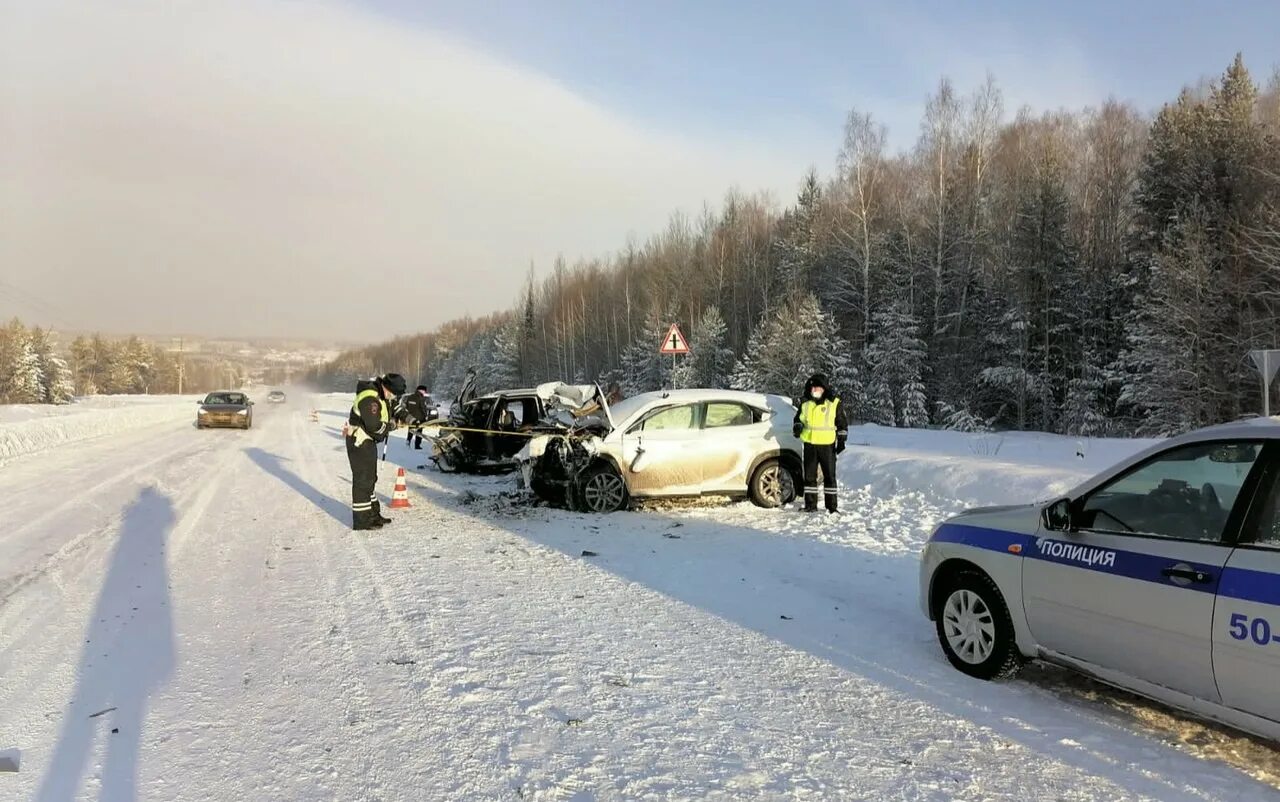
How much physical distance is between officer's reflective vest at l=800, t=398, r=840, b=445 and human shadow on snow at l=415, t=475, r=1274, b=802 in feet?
3.45

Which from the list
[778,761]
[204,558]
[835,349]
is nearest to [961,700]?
[778,761]

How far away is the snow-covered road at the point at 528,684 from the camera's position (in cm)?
351

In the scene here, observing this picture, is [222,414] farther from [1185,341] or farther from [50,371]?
[50,371]

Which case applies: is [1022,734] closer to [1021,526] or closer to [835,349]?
[1021,526]

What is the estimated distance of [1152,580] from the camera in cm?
376

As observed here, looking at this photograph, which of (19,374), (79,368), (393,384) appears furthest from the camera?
(79,368)

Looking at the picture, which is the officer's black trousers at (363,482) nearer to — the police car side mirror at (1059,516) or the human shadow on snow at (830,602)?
the human shadow on snow at (830,602)

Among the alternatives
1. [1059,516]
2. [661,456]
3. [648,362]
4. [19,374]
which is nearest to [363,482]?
[661,456]

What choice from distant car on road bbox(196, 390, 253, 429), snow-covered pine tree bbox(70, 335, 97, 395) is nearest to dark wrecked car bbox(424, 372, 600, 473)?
distant car on road bbox(196, 390, 253, 429)

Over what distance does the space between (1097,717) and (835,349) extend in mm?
36011

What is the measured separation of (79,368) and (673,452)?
119359 millimetres

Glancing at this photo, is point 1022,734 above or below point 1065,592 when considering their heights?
below

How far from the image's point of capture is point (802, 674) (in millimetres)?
4816

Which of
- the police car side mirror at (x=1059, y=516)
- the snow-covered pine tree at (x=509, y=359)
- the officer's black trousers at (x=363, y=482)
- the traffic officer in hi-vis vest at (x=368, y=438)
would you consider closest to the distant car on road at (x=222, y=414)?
the traffic officer in hi-vis vest at (x=368, y=438)
